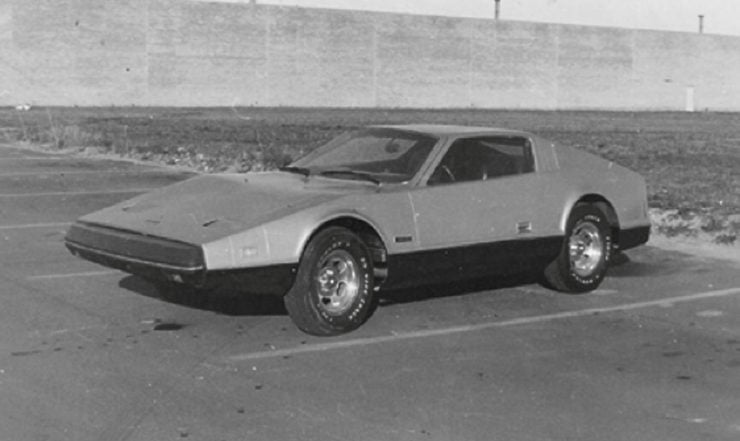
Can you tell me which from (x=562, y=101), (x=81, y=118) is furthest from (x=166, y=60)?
(x=562, y=101)

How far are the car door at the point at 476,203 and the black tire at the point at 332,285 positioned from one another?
580 mm

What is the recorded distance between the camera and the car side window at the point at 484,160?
26.1ft

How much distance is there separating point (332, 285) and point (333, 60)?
50.7m

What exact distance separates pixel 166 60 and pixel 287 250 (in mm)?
45591

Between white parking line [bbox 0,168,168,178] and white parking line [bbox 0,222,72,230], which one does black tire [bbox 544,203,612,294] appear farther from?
white parking line [bbox 0,168,168,178]

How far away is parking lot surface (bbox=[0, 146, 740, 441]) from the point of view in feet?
17.4

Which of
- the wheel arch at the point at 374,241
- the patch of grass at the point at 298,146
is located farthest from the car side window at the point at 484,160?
the patch of grass at the point at 298,146

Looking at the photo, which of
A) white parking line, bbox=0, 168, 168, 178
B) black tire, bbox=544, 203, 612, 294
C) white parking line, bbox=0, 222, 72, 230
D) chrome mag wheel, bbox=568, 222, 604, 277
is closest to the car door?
black tire, bbox=544, 203, 612, 294

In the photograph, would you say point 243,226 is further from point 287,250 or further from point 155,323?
point 155,323

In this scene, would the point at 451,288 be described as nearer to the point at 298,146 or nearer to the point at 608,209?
the point at 608,209

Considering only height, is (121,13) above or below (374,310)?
above

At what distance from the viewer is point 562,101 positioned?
6538cm

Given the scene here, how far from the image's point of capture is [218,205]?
7320mm

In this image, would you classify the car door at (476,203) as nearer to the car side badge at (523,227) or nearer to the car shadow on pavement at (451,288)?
the car side badge at (523,227)
